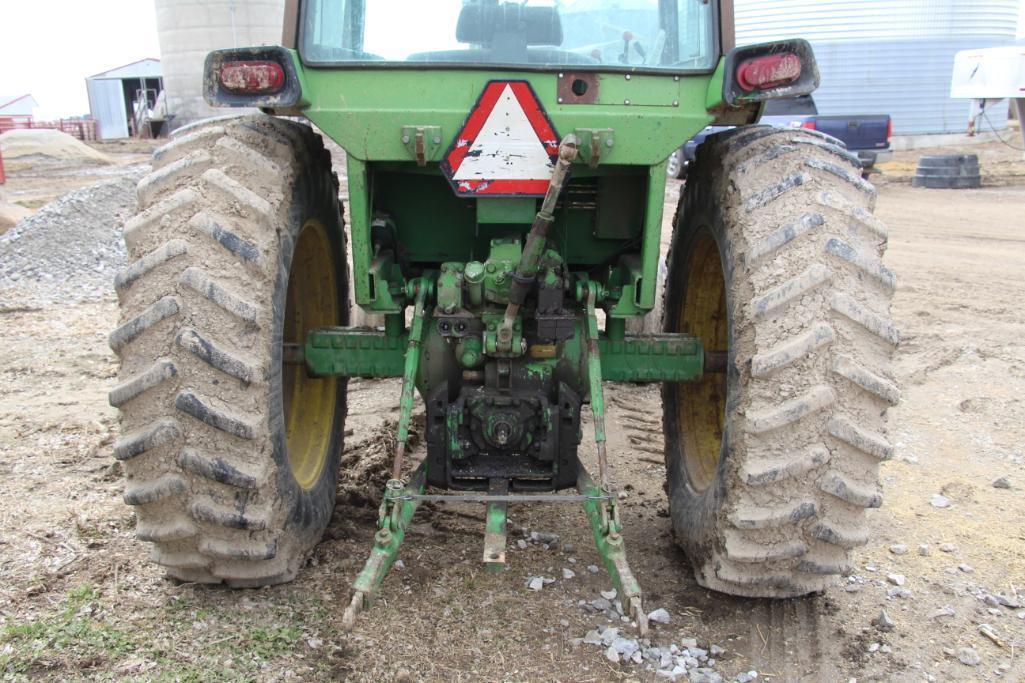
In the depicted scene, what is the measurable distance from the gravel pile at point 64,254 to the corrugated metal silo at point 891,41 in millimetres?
18850

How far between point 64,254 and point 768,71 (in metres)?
8.68

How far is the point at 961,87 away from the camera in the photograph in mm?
20312

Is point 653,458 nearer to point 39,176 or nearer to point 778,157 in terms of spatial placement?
point 778,157

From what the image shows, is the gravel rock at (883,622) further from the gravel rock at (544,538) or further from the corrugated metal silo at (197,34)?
the corrugated metal silo at (197,34)

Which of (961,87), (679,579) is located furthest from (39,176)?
(679,579)

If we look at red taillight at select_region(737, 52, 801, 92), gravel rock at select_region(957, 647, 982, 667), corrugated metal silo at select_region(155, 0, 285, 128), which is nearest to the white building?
corrugated metal silo at select_region(155, 0, 285, 128)

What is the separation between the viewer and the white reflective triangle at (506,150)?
3.21m

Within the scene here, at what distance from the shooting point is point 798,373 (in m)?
2.93

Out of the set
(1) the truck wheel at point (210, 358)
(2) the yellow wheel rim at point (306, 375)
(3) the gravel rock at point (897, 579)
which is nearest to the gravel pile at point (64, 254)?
(2) the yellow wheel rim at point (306, 375)

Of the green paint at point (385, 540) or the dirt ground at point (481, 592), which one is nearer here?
the green paint at point (385, 540)

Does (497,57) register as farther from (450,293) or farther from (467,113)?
(450,293)

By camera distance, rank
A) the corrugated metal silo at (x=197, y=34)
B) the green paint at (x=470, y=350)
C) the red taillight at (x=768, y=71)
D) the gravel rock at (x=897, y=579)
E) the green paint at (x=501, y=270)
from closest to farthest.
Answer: the red taillight at (x=768, y=71), the green paint at (x=501, y=270), the green paint at (x=470, y=350), the gravel rock at (x=897, y=579), the corrugated metal silo at (x=197, y=34)

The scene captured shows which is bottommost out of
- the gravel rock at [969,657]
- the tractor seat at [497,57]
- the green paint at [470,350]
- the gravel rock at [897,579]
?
the gravel rock at [897,579]

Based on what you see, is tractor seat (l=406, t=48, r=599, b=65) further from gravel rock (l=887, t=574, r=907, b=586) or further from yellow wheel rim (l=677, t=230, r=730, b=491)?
gravel rock (l=887, t=574, r=907, b=586)
